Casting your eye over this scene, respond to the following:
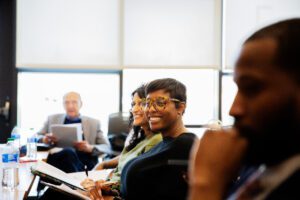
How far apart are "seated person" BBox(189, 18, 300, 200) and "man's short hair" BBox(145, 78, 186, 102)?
4.07 feet

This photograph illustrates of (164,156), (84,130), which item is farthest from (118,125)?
(164,156)

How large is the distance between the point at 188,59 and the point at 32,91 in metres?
2.13

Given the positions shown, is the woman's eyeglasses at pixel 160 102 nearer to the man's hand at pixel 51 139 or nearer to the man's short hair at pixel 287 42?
the man's short hair at pixel 287 42

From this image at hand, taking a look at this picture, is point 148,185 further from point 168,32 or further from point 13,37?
point 13,37

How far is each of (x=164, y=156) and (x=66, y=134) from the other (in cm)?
211

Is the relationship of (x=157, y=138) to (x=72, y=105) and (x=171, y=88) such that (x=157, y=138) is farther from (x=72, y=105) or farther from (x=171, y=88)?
(x=72, y=105)

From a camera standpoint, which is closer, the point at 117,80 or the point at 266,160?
the point at 266,160

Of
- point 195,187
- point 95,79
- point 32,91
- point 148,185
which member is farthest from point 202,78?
point 195,187

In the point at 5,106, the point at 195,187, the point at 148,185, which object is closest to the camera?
the point at 195,187

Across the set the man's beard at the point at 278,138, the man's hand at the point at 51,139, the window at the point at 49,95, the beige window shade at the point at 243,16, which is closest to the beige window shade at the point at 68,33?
the window at the point at 49,95

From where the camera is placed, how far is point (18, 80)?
4.49 m

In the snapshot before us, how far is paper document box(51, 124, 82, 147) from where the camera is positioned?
3.37 meters

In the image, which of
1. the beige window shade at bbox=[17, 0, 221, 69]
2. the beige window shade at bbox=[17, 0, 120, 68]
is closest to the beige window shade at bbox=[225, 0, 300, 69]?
the beige window shade at bbox=[17, 0, 221, 69]

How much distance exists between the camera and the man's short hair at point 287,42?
474mm
